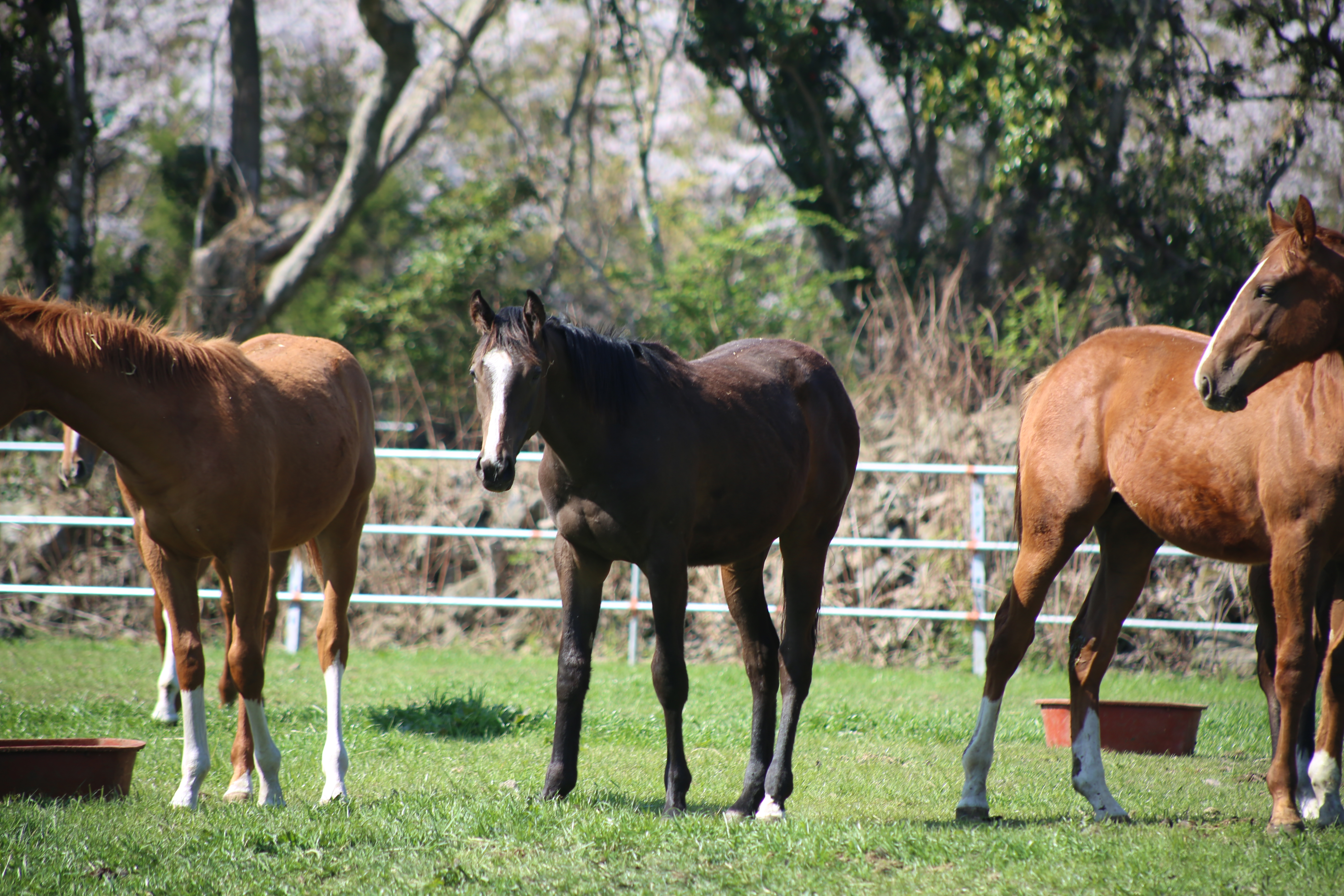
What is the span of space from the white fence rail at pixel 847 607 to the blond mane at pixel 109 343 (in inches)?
148

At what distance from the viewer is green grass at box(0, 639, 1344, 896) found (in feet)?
10.5

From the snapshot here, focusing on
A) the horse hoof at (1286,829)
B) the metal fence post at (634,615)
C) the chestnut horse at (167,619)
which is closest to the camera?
the horse hoof at (1286,829)

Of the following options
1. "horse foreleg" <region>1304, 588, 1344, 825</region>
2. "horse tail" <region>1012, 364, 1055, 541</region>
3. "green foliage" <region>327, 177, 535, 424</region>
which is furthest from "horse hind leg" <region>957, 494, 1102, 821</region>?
"green foliage" <region>327, 177, 535, 424</region>

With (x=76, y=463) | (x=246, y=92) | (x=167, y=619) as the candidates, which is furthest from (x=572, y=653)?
(x=246, y=92)

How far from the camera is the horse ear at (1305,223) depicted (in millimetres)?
3672

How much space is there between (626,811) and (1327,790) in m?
2.62

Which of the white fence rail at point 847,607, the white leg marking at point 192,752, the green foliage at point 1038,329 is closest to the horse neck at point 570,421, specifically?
the white leg marking at point 192,752

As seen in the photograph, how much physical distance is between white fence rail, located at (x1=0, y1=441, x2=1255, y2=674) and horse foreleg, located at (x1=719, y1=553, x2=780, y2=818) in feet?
12.9

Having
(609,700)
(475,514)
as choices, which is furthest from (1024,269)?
(609,700)

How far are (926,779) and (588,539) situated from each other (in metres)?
2.38

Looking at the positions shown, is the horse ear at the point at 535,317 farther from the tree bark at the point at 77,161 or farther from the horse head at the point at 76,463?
the tree bark at the point at 77,161

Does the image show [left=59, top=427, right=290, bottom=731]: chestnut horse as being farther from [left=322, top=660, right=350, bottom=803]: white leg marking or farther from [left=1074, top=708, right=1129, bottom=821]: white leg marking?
[left=1074, top=708, right=1129, bottom=821]: white leg marking

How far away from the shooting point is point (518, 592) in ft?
34.4

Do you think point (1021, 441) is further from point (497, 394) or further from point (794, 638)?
point (497, 394)
